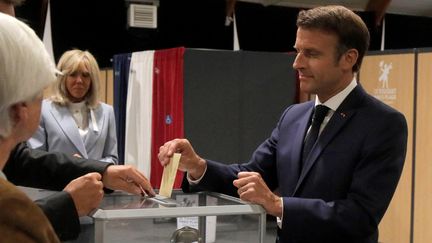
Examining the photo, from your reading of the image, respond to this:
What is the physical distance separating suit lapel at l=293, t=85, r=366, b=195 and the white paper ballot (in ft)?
1.32

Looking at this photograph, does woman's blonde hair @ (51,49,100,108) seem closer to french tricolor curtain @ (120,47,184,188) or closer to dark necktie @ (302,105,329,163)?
french tricolor curtain @ (120,47,184,188)

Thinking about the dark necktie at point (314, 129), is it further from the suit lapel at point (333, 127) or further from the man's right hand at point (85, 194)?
the man's right hand at point (85, 194)

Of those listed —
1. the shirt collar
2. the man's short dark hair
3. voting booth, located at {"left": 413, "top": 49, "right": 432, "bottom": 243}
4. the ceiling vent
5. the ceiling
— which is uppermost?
the ceiling

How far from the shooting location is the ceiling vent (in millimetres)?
8797

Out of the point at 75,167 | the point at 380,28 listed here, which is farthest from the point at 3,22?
the point at 380,28

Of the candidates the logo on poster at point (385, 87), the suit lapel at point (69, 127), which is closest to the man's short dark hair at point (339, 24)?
the suit lapel at point (69, 127)

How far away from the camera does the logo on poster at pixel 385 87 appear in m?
5.36

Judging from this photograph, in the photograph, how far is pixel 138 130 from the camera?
5410 millimetres

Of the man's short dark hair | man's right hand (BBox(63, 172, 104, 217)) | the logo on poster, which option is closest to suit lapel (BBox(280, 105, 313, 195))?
the man's short dark hair

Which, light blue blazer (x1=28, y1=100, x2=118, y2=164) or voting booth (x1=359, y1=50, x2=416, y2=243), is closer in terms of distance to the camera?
light blue blazer (x1=28, y1=100, x2=118, y2=164)

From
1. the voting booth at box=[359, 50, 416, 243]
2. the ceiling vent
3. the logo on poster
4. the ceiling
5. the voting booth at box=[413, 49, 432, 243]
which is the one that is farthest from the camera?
the ceiling

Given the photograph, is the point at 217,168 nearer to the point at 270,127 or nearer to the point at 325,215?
the point at 325,215

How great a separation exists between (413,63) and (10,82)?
15.2 feet

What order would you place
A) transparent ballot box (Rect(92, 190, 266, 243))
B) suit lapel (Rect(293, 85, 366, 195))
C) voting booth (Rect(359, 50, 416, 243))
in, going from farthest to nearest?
voting booth (Rect(359, 50, 416, 243)) < suit lapel (Rect(293, 85, 366, 195)) < transparent ballot box (Rect(92, 190, 266, 243))
